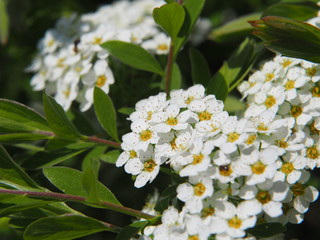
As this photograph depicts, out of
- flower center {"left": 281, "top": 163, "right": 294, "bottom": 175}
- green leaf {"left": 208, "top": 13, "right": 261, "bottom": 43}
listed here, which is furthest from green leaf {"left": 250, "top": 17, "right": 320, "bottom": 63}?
green leaf {"left": 208, "top": 13, "right": 261, "bottom": 43}

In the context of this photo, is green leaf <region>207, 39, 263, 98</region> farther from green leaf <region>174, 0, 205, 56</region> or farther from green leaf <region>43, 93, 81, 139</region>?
green leaf <region>43, 93, 81, 139</region>

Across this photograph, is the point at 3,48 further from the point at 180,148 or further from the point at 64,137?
the point at 180,148

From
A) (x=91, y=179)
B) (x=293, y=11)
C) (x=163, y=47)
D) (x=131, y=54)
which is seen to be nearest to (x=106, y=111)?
(x=131, y=54)

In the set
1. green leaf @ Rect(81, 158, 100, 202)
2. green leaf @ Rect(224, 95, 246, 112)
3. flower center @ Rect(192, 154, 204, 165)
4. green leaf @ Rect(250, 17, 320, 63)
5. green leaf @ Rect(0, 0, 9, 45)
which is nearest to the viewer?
green leaf @ Rect(81, 158, 100, 202)

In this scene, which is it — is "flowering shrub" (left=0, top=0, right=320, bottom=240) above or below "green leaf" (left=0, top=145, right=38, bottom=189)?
above

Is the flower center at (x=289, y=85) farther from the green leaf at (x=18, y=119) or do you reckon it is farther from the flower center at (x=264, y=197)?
the green leaf at (x=18, y=119)

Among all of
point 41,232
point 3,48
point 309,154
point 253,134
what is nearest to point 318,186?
point 309,154

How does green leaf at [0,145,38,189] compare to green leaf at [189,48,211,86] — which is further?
green leaf at [189,48,211,86]
